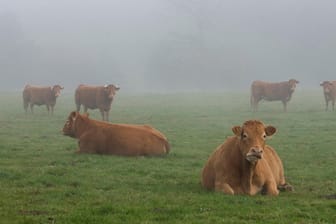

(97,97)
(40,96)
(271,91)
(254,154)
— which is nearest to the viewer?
(254,154)

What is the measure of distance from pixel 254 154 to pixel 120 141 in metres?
6.76

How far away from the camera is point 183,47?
8719 cm

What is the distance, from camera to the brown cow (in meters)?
9.86

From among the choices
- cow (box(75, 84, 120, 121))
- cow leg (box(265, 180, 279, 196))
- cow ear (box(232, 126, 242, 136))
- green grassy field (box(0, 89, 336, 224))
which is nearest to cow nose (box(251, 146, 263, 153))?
cow ear (box(232, 126, 242, 136))

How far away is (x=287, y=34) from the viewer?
109 metres

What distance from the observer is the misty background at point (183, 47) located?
8469 cm

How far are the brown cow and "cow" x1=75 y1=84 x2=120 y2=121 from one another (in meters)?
21.0

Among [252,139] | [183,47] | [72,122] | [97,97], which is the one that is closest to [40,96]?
[97,97]

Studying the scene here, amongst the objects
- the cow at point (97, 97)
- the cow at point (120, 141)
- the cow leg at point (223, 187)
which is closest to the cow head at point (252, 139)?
the cow leg at point (223, 187)

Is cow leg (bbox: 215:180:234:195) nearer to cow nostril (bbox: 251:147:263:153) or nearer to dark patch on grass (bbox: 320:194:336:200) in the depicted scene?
cow nostril (bbox: 251:147:263:153)

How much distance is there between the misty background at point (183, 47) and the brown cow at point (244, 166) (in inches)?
2650

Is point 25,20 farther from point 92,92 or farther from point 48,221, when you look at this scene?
point 48,221

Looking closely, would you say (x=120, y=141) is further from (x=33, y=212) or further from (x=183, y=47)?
(x=183, y=47)

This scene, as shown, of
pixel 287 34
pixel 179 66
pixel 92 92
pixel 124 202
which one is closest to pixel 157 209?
pixel 124 202
